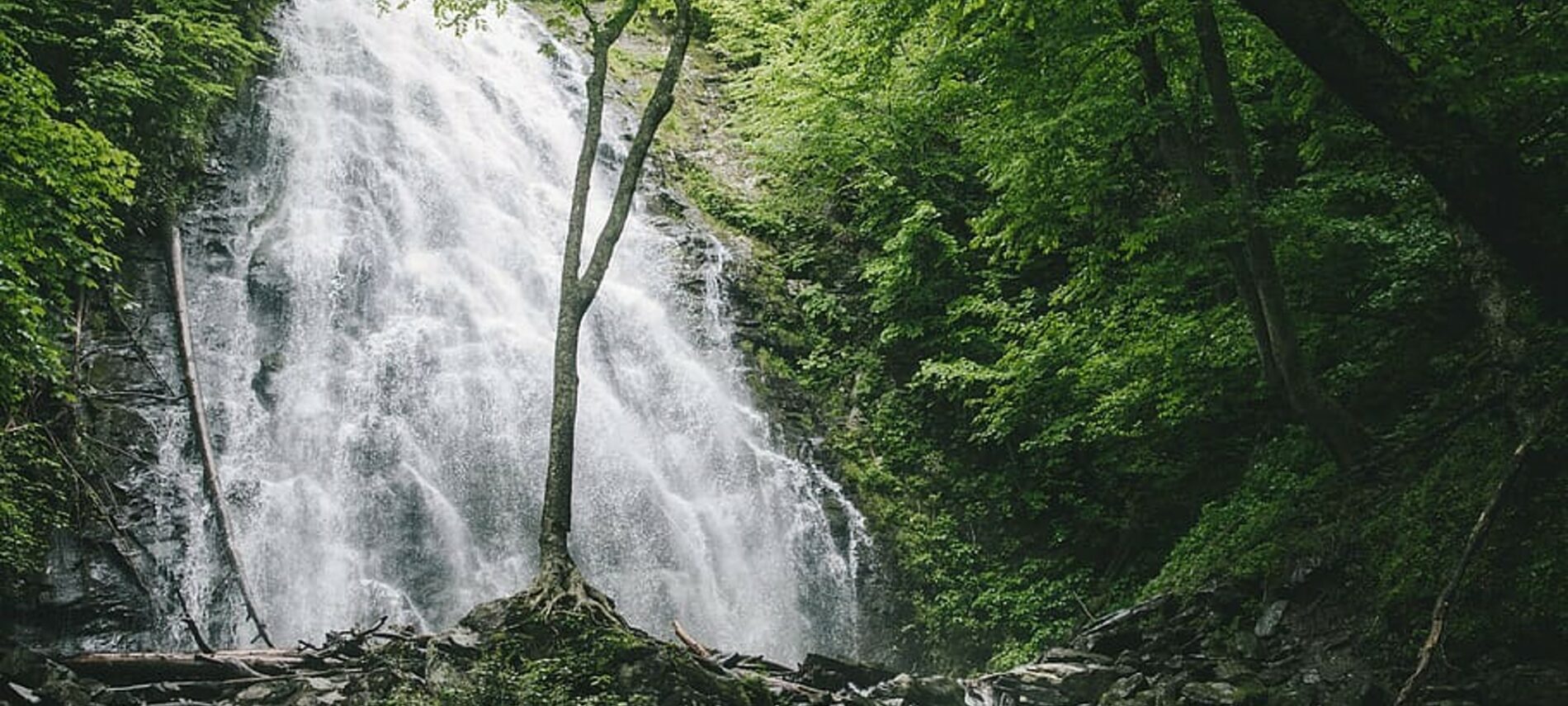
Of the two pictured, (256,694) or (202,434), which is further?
(202,434)

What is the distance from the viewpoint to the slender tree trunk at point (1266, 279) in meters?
6.93

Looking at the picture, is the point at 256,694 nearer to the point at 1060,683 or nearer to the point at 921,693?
the point at 921,693

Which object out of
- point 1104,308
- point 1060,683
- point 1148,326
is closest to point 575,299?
point 1060,683

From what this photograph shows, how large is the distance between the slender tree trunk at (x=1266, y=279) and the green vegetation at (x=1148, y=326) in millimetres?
60

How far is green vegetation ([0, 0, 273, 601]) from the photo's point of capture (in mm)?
7023

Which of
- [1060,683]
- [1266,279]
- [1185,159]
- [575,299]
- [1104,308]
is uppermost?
[1185,159]

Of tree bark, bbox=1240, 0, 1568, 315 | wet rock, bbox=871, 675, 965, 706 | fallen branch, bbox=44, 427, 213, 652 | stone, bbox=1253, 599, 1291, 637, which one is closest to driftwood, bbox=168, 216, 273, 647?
fallen branch, bbox=44, 427, 213, 652

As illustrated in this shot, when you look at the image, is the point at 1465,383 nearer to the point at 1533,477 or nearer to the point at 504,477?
the point at 1533,477

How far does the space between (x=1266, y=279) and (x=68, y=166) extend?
8696mm

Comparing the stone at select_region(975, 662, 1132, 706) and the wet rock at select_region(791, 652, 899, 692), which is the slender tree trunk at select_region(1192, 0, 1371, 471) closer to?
the stone at select_region(975, 662, 1132, 706)

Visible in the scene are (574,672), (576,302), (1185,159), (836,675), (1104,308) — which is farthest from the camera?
(1104,308)

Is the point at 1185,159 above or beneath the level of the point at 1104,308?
above

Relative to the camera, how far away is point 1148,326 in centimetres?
948

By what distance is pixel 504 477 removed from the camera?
11.6 metres
